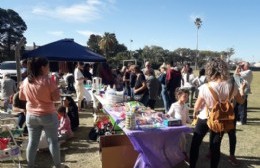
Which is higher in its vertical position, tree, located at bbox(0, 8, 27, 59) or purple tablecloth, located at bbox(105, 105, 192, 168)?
tree, located at bbox(0, 8, 27, 59)

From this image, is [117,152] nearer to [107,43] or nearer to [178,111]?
[178,111]

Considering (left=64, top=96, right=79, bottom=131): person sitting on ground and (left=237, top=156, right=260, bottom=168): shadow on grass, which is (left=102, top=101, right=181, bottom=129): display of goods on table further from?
(left=64, top=96, right=79, bottom=131): person sitting on ground

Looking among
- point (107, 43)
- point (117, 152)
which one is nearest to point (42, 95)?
point (117, 152)

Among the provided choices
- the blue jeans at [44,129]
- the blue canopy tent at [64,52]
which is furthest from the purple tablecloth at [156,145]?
the blue canopy tent at [64,52]

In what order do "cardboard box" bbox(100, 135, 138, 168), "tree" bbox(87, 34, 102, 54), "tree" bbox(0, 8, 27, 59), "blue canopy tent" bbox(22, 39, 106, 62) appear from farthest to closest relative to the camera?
"tree" bbox(87, 34, 102, 54) → "tree" bbox(0, 8, 27, 59) → "blue canopy tent" bbox(22, 39, 106, 62) → "cardboard box" bbox(100, 135, 138, 168)

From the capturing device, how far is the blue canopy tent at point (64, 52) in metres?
10.0

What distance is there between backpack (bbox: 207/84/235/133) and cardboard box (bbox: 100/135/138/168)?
120 centimetres

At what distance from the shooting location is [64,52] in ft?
33.6

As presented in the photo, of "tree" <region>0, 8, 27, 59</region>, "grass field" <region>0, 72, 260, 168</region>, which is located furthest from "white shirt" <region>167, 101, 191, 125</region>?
"tree" <region>0, 8, 27, 59</region>

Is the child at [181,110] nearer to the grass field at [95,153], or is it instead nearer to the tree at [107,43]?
the grass field at [95,153]

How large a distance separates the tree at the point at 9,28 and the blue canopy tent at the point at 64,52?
4510 cm

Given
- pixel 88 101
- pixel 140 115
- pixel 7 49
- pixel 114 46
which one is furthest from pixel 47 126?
pixel 114 46

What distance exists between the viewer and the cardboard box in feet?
13.9

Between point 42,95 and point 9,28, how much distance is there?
57319 millimetres
